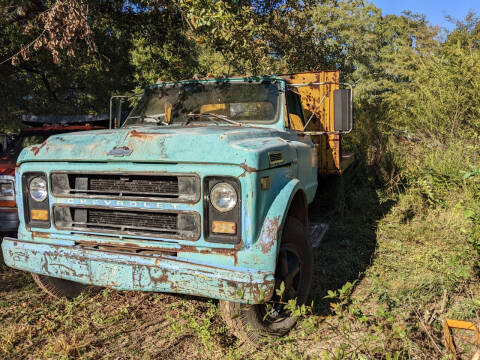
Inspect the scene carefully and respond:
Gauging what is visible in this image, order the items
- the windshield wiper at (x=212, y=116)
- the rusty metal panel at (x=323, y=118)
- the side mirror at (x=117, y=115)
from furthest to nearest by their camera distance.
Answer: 1. the rusty metal panel at (x=323, y=118)
2. the side mirror at (x=117, y=115)
3. the windshield wiper at (x=212, y=116)

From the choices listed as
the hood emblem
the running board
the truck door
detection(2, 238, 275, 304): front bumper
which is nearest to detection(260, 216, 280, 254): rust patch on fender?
detection(2, 238, 275, 304): front bumper

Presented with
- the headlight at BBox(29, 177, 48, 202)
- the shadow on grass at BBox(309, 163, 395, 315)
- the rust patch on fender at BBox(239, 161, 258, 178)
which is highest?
the rust patch on fender at BBox(239, 161, 258, 178)

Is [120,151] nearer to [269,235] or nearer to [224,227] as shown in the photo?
[224,227]

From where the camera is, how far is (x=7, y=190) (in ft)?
15.7

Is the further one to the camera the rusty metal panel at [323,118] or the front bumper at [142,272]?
the rusty metal panel at [323,118]

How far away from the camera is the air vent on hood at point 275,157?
8.77 feet

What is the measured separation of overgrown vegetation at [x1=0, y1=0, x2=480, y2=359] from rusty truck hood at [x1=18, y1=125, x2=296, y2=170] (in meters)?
1.09

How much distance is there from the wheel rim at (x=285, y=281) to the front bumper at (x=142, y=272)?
17.3 inches

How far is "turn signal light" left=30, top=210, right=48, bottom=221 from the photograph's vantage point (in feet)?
9.71

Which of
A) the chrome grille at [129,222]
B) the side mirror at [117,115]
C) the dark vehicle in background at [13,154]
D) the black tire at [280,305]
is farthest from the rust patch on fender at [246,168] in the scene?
the dark vehicle in background at [13,154]

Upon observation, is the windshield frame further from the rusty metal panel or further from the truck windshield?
the rusty metal panel

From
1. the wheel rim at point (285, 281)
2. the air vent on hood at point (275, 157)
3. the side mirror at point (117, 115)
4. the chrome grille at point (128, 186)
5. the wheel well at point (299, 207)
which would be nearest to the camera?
the chrome grille at point (128, 186)

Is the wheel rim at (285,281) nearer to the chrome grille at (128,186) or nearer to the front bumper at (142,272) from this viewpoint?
the front bumper at (142,272)

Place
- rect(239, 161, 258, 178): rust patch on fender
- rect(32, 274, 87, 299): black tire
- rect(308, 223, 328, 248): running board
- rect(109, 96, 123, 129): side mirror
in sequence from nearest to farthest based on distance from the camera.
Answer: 1. rect(239, 161, 258, 178): rust patch on fender
2. rect(32, 274, 87, 299): black tire
3. rect(308, 223, 328, 248): running board
4. rect(109, 96, 123, 129): side mirror
